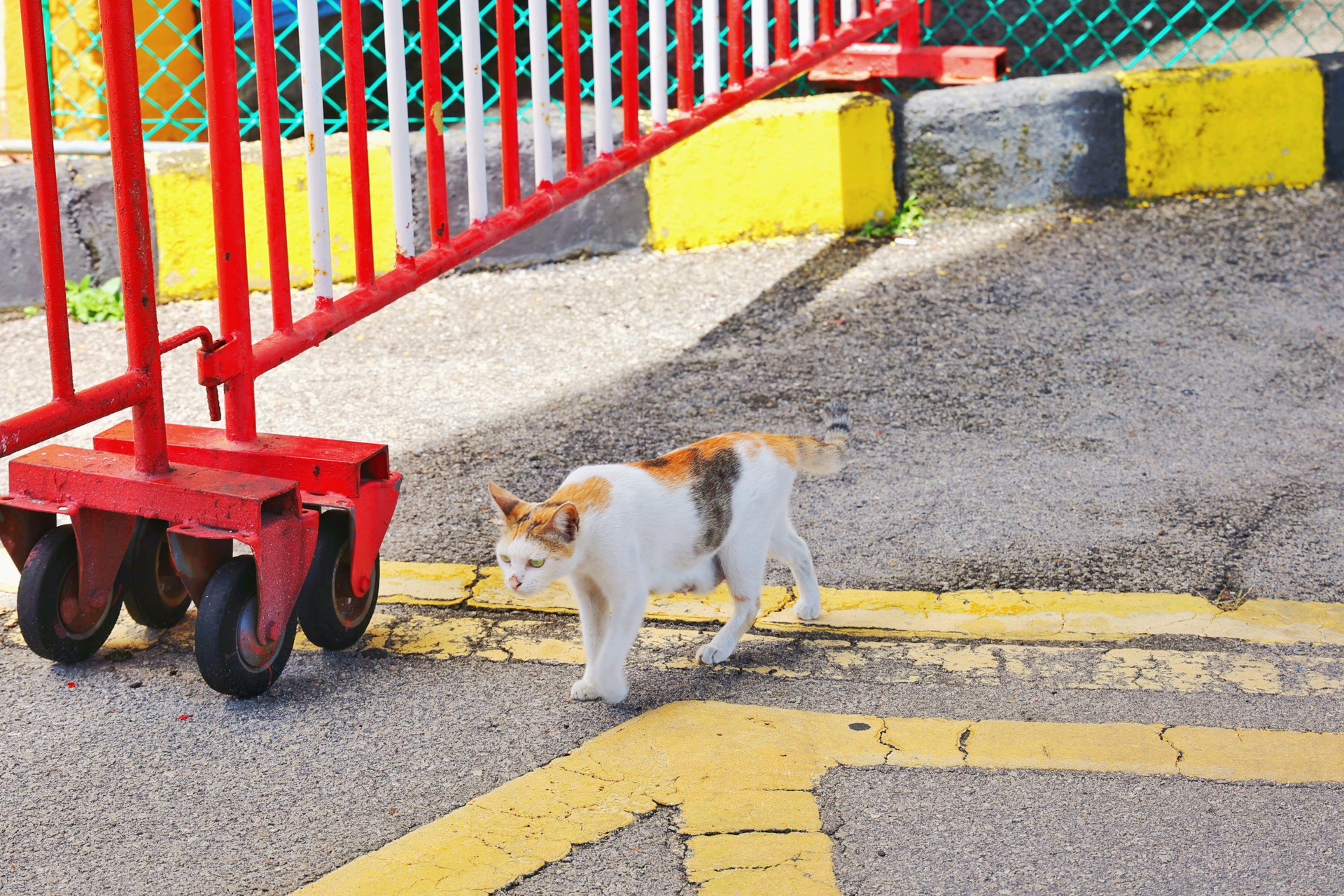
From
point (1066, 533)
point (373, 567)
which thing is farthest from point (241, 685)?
point (1066, 533)

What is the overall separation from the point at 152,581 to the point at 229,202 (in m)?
0.82

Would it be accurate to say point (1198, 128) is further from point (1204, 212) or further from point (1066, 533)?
point (1066, 533)

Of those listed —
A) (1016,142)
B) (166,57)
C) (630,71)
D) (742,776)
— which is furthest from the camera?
(166,57)

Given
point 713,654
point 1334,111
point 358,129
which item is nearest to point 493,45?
point 358,129

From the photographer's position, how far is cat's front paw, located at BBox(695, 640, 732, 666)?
112 inches

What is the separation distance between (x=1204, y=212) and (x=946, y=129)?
3.37ft

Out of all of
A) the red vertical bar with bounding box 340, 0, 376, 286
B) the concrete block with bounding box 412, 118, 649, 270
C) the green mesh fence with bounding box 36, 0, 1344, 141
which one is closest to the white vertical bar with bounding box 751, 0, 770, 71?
the green mesh fence with bounding box 36, 0, 1344, 141

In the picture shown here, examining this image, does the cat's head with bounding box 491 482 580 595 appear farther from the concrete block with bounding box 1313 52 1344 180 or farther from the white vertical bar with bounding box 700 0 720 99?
the concrete block with bounding box 1313 52 1344 180

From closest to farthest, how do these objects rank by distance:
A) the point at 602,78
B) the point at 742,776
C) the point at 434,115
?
the point at 742,776
the point at 434,115
the point at 602,78

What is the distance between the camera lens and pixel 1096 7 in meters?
6.73

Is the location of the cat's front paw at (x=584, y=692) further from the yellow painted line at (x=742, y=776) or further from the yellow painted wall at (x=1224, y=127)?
the yellow painted wall at (x=1224, y=127)

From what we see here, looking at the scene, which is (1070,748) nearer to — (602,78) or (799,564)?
(799,564)

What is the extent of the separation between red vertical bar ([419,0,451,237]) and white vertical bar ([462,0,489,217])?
9 centimetres

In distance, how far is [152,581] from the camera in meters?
2.85
